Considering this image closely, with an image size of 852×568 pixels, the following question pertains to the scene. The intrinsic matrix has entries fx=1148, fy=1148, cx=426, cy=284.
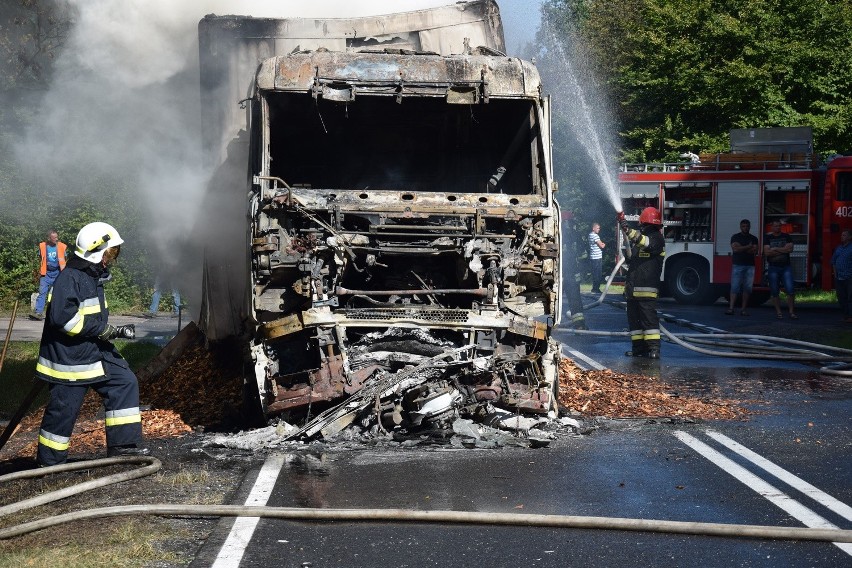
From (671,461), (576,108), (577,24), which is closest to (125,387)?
(671,461)

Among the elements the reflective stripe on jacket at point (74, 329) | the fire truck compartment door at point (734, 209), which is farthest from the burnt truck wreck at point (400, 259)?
the fire truck compartment door at point (734, 209)

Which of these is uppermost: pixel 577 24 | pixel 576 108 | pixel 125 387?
pixel 577 24

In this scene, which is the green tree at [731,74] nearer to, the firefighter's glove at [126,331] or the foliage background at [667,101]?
the foliage background at [667,101]

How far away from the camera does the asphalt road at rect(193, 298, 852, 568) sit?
16.9 ft

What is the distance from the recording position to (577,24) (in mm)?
47469

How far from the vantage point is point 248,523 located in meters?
5.77

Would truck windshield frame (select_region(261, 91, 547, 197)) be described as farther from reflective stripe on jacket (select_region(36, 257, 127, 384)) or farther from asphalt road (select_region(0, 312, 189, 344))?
asphalt road (select_region(0, 312, 189, 344))

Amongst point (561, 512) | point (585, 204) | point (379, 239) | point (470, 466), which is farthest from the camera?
point (585, 204)

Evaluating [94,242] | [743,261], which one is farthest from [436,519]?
[743,261]

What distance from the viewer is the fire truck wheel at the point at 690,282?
23.8 meters

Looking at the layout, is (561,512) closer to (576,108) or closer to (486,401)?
(486,401)

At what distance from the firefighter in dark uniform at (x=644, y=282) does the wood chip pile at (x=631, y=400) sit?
200cm

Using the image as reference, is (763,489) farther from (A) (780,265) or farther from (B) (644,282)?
(A) (780,265)

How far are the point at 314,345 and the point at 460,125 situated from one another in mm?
2872
